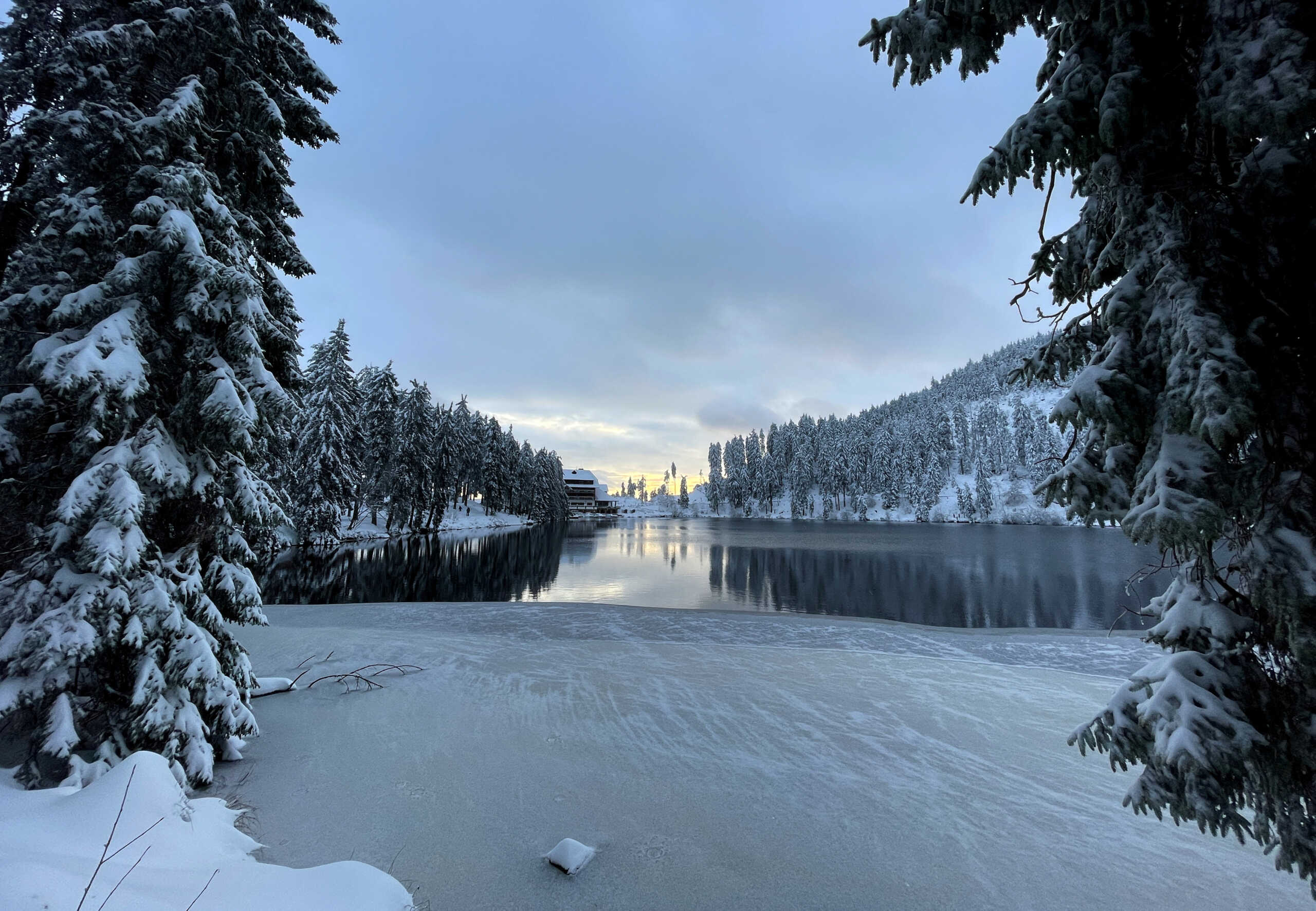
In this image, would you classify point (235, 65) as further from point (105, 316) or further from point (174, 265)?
point (105, 316)

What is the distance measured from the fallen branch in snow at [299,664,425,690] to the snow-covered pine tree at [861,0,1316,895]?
10992 millimetres

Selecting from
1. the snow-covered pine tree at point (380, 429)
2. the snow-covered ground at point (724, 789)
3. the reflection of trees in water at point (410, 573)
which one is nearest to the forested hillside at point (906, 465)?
the reflection of trees in water at point (410, 573)

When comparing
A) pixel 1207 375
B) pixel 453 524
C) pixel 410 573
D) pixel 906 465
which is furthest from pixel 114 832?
pixel 906 465

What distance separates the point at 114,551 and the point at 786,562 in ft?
111

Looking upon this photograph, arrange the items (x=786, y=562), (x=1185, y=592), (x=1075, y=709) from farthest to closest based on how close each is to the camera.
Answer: (x=786, y=562) → (x=1075, y=709) → (x=1185, y=592)

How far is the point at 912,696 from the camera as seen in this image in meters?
9.62

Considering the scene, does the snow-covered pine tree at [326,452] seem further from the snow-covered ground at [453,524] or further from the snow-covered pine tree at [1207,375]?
the snow-covered pine tree at [1207,375]

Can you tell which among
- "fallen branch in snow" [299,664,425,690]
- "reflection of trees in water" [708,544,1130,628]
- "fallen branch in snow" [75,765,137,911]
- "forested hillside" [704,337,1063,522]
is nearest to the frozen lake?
"reflection of trees in water" [708,544,1130,628]

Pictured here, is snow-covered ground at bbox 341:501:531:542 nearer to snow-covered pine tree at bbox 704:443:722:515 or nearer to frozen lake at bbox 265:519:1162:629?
frozen lake at bbox 265:519:1162:629

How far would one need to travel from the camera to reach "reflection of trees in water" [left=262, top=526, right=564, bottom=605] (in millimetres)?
22750

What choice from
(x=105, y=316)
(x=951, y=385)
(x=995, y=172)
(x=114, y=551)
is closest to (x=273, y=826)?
(x=114, y=551)

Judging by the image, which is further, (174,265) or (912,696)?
(912,696)

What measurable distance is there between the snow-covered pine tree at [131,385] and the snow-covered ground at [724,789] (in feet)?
5.77

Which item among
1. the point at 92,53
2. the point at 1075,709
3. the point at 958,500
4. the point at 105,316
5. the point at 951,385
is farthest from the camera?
the point at 951,385
